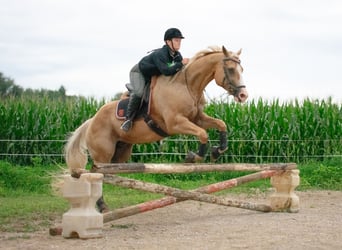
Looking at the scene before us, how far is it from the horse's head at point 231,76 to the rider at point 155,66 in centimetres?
65

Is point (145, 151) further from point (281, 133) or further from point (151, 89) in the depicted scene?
point (151, 89)

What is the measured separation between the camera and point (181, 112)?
9055 millimetres

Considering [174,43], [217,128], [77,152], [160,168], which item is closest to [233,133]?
[77,152]

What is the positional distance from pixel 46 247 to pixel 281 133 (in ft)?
37.1

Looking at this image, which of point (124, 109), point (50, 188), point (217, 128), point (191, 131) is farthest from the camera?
point (50, 188)

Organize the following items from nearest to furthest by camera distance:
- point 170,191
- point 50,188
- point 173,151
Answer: point 170,191
point 50,188
point 173,151

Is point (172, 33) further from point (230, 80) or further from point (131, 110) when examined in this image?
point (131, 110)

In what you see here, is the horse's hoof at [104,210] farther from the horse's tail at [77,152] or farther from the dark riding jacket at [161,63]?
the dark riding jacket at [161,63]

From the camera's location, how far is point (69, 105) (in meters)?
18.3

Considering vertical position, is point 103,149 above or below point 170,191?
above

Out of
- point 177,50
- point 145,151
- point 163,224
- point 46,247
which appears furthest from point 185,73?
point 145,151

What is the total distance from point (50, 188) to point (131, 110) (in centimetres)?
457

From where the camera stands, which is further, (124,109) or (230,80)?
(124,109)

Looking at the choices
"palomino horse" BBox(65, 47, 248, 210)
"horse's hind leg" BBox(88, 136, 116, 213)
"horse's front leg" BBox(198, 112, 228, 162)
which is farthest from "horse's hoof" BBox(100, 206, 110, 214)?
"horse's front leg" BBox(198, 112, 228, 162)
